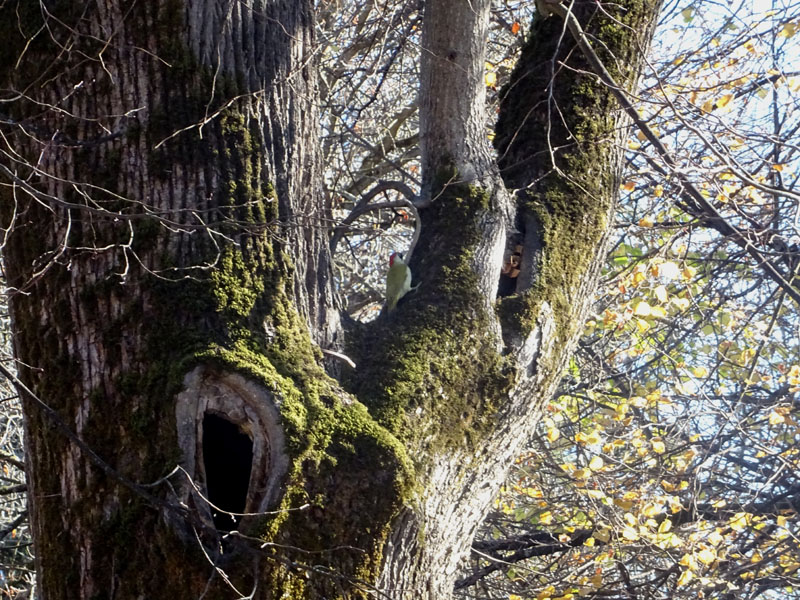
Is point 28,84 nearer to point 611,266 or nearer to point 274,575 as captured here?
point 274,575

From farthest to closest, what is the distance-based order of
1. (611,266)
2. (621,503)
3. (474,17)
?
(611,266) → (621,503) → (474,17)

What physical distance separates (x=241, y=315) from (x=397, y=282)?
1.44m

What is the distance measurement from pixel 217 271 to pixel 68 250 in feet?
1.44

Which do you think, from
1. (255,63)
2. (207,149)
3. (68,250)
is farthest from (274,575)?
(255,63)

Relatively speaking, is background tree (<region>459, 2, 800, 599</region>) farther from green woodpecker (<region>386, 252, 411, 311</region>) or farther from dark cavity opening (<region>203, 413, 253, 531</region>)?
dark cavity opening (<region>203, 413, 253, 531</region>)

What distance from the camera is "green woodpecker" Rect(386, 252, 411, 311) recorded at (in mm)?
2857

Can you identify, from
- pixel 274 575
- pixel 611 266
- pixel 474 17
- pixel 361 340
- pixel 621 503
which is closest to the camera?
pixel 274 575

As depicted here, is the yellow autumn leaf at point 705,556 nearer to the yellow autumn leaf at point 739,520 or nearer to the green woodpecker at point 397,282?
the yellow autumn leaf at point 739,520

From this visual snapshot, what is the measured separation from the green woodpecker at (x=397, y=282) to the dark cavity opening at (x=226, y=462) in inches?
30.0

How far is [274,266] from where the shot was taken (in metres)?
2.37

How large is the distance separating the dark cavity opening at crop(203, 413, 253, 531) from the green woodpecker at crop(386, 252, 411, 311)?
2.50 feet

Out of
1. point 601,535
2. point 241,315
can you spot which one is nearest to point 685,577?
point 601,535

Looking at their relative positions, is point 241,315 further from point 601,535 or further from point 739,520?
point 739,520

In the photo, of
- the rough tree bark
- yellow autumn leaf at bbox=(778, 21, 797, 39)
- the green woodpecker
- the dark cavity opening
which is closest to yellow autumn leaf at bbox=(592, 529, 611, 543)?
the green woodpecker
